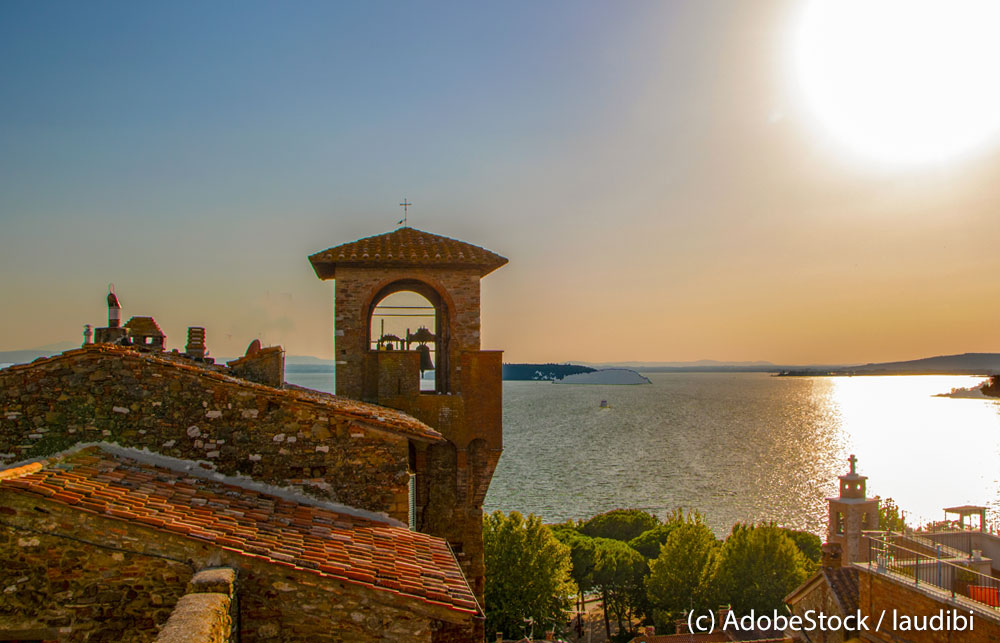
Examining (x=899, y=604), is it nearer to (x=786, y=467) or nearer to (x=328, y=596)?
(x=328, y=596)

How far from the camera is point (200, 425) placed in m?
8.09

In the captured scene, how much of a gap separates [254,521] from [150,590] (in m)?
1.35

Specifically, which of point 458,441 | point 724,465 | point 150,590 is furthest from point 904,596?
point 724,465

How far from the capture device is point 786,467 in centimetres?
9094

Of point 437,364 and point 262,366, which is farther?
point 437,364

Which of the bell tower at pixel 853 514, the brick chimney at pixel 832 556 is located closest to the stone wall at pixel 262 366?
the brick chimney at pixel 832 556

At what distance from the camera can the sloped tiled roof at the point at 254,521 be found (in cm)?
595

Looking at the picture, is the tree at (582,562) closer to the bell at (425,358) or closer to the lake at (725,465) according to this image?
the lake at (725,465)

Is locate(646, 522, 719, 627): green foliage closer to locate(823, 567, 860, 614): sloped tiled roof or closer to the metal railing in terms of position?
locate(823, 567, 860, 614): sloped tiled roof

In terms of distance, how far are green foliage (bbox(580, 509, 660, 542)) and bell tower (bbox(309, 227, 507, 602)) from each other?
3317 centimetres

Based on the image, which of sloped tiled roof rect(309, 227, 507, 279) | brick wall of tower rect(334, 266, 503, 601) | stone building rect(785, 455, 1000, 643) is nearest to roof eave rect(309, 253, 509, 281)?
sloped tiled roof rect(309, 227, 507, 279)

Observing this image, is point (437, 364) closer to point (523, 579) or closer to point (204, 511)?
point (204, 511)

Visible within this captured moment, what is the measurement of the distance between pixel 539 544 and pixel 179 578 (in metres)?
26.3

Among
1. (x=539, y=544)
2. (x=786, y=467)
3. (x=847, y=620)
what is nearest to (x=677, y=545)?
(x=539, y=544)
